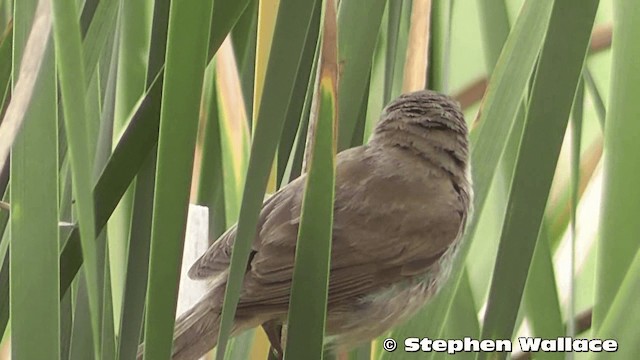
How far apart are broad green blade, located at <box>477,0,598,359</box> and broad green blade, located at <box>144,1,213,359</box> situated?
0.16 meters

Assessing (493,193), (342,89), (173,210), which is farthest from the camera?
(493,193)

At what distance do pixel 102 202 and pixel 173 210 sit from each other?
7 centimetres

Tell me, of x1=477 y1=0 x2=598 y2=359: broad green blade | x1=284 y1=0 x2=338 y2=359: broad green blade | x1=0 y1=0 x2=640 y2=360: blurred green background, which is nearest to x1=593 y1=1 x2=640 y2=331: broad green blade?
x1=0 y1=0 x2=640 y2=360: blurred green background

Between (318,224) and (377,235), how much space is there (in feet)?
0.54

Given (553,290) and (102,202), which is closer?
(102,202)

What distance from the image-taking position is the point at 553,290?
587mm

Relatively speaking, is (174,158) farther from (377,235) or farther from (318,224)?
(377,235)

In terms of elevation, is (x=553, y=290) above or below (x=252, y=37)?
below

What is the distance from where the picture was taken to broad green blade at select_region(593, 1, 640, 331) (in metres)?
0.54

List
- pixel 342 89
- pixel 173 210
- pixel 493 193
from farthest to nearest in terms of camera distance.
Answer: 1. pixel 493 193
2. pixel 342 89
3. pixel 173 210

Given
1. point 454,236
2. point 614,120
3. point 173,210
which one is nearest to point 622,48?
point 614,120

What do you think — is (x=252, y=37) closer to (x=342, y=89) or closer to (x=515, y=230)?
(x=342, y=89)

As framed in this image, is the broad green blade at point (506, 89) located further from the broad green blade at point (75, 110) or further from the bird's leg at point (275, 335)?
the broad green blade at point (75, 110)

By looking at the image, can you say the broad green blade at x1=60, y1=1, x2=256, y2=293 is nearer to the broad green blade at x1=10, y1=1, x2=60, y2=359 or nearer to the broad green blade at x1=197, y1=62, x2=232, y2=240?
the broad green blade at x1=10, y1=1, x2=60, y2=359
